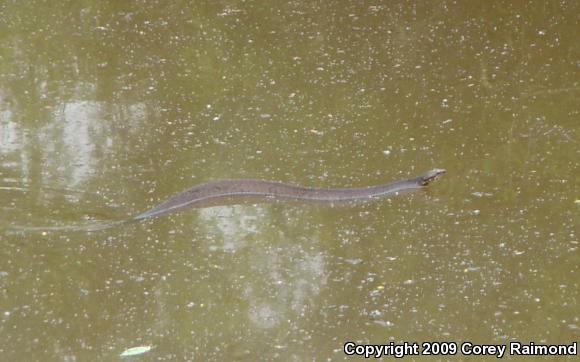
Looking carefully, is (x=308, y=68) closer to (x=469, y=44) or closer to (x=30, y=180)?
(x=469, y=44)

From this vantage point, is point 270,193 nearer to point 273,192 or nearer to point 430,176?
point 273,192

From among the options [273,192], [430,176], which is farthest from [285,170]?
[430,176]

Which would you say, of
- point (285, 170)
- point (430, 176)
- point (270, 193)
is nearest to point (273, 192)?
point (270, 193)

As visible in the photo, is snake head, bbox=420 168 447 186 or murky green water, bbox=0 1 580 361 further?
snake head, bbox=420 168 447 186

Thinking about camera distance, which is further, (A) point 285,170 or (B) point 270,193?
(A) point 285,170

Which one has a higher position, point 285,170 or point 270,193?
point 285,170

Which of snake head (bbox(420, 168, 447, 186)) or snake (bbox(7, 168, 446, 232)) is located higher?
snake head (bbox(420, 168, 447, 186))

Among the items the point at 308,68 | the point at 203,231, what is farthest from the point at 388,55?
the point at 203,231
